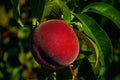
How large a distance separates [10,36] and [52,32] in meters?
1.16

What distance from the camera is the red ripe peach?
1.30 m

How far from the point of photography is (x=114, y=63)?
2131 mm

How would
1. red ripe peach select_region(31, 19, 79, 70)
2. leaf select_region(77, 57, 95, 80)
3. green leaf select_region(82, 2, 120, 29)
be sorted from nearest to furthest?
red ripe peach select_region(31, 19, 79, 70)
green leaf select_region(82, 2, 120, 29)
leaf select_region(77, 57, 95, 80)

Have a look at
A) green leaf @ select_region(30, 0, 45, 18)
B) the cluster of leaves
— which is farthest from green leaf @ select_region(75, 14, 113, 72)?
green leaf @ select_region(30, 0, 45, 18)

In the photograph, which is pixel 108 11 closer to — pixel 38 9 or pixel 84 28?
pixel 84 28

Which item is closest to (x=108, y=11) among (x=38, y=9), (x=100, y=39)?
(x=100, y=39)

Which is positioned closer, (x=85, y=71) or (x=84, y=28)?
(x=84, y=28)

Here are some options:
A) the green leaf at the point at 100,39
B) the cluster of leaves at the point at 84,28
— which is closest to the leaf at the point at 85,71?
the cluster of leaves at the point at 84,28

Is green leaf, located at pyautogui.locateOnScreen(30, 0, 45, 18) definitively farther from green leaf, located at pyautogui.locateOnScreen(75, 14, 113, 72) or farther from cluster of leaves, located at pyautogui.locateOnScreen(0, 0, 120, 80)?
green leaf, located at pyautogui.locateOnScreen(75, 14, 113, 72)

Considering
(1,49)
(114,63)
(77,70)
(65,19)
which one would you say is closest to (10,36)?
(1,49)

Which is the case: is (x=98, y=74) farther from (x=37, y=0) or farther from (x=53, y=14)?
(x=37, y=0)

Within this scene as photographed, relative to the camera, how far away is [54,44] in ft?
4.22

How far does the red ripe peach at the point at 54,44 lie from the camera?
51.1 inches

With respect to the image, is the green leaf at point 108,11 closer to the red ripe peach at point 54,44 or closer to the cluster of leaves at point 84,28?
the cluster of leaves at point 84,28
